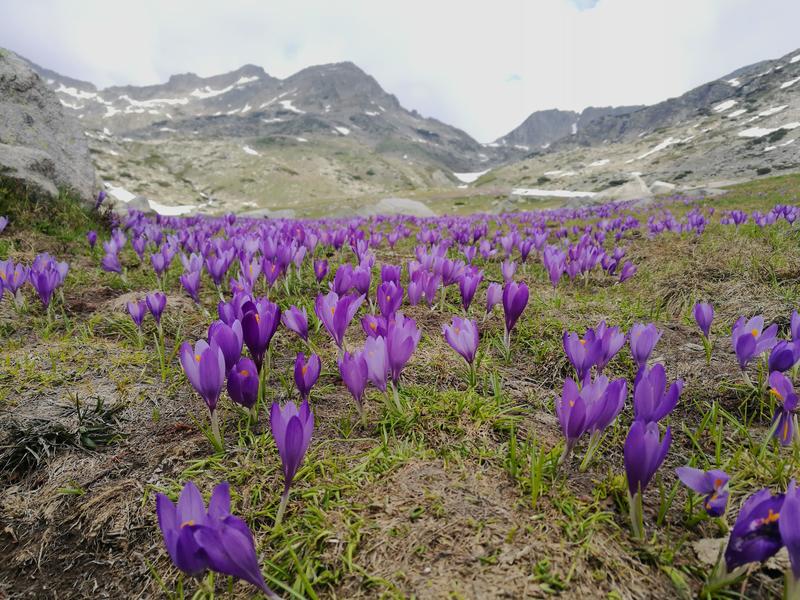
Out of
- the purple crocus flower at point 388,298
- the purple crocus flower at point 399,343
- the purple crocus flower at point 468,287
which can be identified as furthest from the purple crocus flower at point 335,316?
the purple crocus flower at point 468,287

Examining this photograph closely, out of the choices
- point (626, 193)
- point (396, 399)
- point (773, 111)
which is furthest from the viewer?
point (773, 111)

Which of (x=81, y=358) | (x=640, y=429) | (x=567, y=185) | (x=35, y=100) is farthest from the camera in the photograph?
(x=567, y=185)

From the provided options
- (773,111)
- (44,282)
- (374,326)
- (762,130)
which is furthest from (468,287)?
(773,111)

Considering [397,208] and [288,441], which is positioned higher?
[397,208]

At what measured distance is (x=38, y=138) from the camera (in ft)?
25.0

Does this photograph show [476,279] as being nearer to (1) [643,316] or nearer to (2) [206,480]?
(1) [643,316]

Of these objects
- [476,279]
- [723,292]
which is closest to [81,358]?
[476,279]

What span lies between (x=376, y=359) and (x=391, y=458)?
42 cm

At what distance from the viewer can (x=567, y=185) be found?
247 ft

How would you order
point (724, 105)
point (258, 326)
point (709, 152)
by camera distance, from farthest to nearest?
point (724, 105)
point (709, 152)
point (258, 326)

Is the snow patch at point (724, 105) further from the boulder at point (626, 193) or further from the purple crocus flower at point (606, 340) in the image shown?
the purple crocus flower at point (606, 340)

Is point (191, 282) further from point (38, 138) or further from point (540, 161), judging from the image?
point (540, 161)

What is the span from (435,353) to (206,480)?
60.9 inches

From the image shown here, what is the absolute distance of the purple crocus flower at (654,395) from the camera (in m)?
1.57
